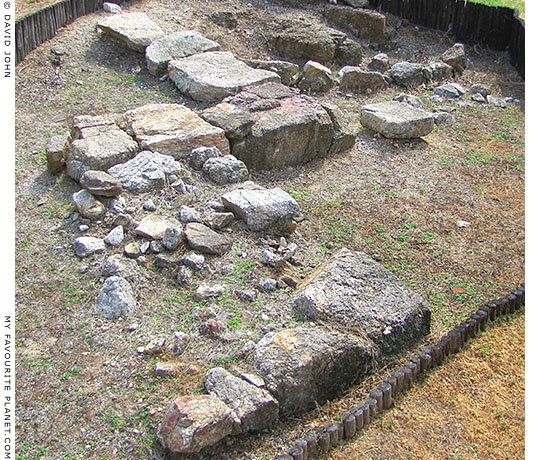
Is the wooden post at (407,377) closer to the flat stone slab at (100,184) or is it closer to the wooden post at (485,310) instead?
the wooden post at (485,310)

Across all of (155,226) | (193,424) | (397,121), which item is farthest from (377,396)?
(397,121)

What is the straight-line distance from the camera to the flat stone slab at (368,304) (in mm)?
4293

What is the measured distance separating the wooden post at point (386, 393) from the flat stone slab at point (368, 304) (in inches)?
13.2

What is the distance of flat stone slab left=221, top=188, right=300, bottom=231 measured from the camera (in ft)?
17.6

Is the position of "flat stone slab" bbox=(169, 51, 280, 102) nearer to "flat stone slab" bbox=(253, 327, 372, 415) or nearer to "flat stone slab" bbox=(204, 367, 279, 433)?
"flat stone slab" bbox=(253, 327, 372, 415)

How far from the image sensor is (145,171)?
5.66 m

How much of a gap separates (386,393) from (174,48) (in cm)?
626

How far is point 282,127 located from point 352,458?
4.06 metres

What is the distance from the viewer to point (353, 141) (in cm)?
743

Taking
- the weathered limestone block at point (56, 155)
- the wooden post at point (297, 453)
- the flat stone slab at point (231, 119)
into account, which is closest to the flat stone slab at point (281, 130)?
the flat stone slab at point (231, 119)

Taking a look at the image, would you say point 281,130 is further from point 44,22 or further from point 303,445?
point 44,22

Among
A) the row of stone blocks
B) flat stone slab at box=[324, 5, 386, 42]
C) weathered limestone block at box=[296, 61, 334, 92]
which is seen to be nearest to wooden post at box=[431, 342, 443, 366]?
the row of stone blocks

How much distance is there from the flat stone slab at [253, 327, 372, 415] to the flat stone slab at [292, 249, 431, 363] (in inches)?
6.6

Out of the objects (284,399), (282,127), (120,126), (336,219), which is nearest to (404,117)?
(282,127)
